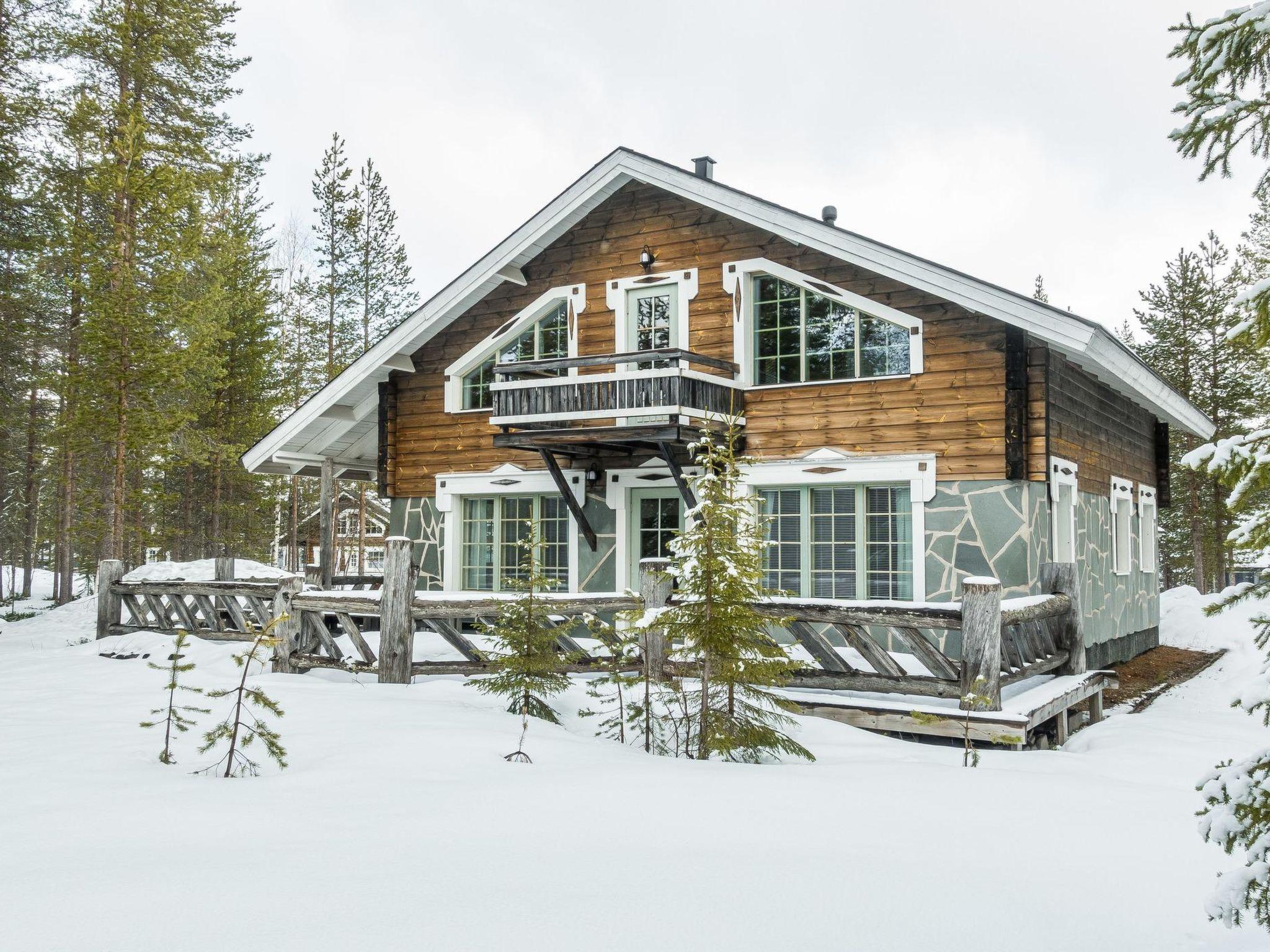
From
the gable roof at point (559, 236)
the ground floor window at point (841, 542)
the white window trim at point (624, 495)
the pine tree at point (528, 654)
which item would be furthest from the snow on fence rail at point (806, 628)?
the white window trim at point (624, 495)

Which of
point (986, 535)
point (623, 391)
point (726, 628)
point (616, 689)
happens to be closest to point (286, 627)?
point (616, 689)

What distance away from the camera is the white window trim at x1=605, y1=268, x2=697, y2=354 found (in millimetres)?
13180

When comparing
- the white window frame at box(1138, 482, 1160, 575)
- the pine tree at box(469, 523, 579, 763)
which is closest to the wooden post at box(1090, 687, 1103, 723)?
the pine tree at box(469, 523, 579, 763)

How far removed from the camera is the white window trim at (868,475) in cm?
1153

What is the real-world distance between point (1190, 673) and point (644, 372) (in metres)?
9.36

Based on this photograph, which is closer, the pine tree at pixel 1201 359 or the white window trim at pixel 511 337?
the white window trim at pixel 511 337

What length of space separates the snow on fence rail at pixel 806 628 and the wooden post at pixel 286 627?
0.01 meters

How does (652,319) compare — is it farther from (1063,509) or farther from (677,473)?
(1063,509)

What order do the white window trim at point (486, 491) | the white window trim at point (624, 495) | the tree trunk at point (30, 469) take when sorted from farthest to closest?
the tree trunk at point (30, 469) < the white window trim at point (486, 491) < the white window trim at point (624, 495)

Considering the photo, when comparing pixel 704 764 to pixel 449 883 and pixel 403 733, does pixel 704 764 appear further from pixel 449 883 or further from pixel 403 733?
pixel 449 883

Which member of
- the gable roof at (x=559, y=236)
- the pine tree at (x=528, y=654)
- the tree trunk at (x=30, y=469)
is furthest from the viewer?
the tree trunk at (x=30, y=469)

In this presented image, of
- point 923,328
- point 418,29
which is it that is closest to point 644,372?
point 923,328

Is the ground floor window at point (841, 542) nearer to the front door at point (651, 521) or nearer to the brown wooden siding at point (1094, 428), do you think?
the front door at point (651, 521)

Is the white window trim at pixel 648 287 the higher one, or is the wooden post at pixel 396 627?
the white window trim at pixel 648 287
